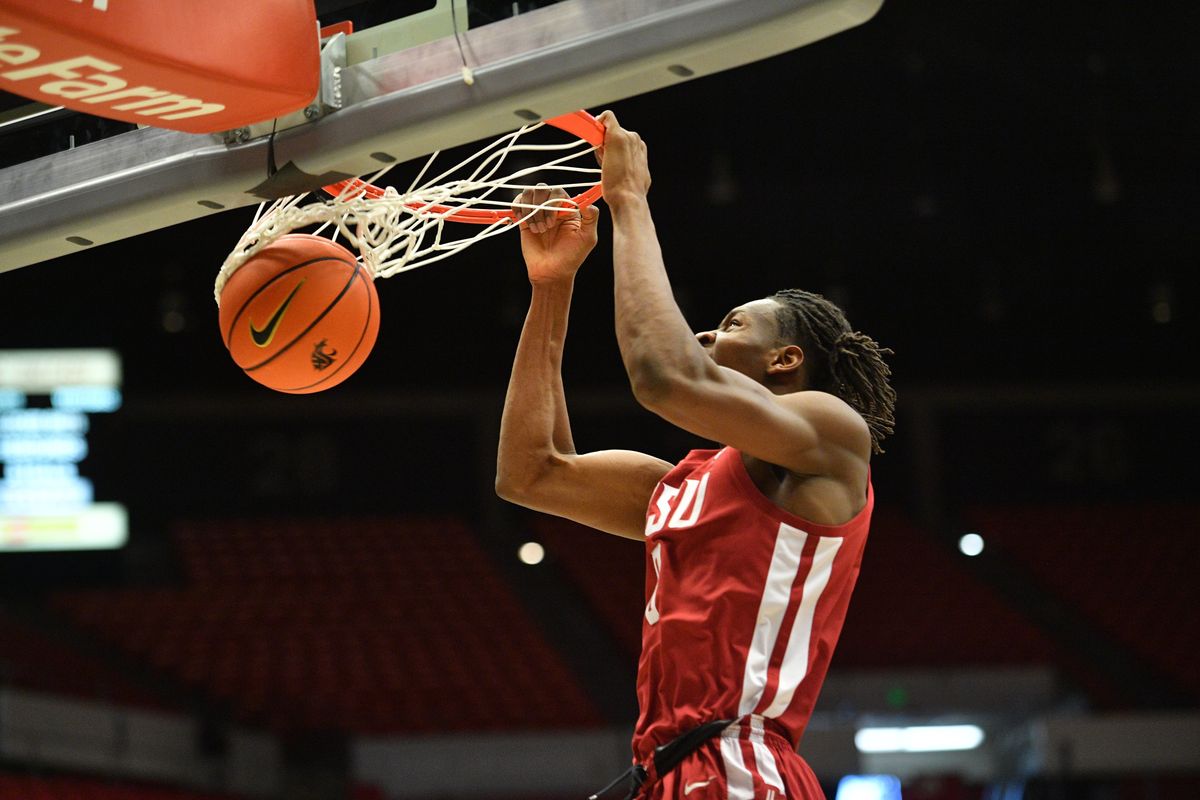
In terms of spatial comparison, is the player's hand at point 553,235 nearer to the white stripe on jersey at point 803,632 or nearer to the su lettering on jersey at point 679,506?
the su lettering on jersey at point 679,506

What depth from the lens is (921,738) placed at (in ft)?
37.9

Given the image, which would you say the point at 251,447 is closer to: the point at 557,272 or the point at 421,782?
the point at 421,782

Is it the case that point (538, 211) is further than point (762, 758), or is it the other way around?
point (538, 211)

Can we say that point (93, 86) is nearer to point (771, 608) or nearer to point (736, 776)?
point (771, 608)

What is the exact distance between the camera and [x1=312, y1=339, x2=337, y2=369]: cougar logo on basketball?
105 inches

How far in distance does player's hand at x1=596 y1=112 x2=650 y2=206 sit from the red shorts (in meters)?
0.87

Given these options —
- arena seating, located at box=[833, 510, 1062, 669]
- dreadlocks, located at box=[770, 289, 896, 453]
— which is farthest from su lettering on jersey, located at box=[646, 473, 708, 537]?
arena seating, located at box=[833, 510, 1062, 669]

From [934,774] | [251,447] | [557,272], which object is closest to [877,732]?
[934,774]

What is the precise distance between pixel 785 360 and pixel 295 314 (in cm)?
89

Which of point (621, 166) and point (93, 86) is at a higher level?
point (93, 86)

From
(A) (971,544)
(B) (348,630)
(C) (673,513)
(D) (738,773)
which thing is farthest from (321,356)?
(A) (971,544)

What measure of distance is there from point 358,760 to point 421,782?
0.47 meters

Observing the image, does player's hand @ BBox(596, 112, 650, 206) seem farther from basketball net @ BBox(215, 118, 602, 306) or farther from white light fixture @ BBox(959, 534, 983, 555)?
white light fixture @ BBox(959, 534, 983, 555)

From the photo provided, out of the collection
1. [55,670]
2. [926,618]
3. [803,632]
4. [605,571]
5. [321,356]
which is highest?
[605,571]
